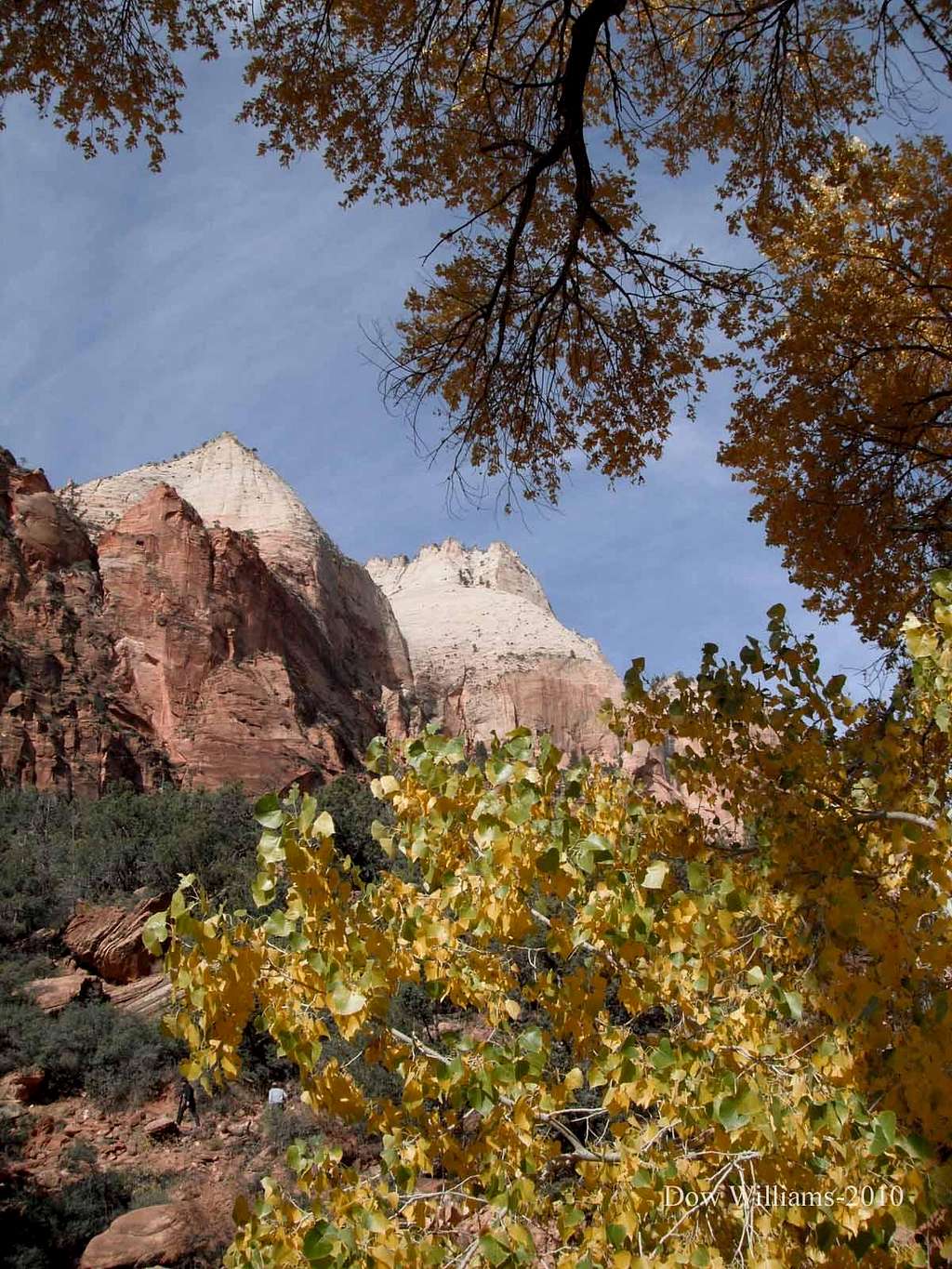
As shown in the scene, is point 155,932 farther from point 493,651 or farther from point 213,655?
point 493,651

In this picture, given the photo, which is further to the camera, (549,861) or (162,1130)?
(162,1130)

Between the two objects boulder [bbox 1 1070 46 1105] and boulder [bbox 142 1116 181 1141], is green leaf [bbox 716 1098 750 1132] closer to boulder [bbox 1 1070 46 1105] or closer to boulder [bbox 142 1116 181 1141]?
boulder [bbox 142 1116 181 1141]

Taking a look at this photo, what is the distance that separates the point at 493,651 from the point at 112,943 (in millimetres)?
46037

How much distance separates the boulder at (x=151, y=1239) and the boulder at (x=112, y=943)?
7.20 meters

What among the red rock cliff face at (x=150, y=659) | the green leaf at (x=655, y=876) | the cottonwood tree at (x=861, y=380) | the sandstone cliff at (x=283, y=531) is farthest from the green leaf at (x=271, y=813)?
the sandstone cliff at (x=283, y=531)

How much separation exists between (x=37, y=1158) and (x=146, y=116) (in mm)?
12248

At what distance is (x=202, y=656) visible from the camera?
36.7 metres

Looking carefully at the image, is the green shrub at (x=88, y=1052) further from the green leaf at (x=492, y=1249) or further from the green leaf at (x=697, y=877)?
the green leaf at (x=697, y=877)

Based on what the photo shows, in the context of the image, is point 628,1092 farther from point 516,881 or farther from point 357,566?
point 357,566

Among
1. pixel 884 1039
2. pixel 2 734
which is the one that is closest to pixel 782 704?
pixel 884 1039

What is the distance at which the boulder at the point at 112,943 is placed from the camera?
53.6ft

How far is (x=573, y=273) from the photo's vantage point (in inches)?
230

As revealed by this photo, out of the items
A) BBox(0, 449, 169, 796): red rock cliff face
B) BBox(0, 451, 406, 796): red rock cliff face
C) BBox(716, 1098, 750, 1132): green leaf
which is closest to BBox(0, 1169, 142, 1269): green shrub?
BBox(716, 1098, 750, 1132): green leaf

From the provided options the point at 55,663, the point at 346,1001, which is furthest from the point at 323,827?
the point at 55,663
